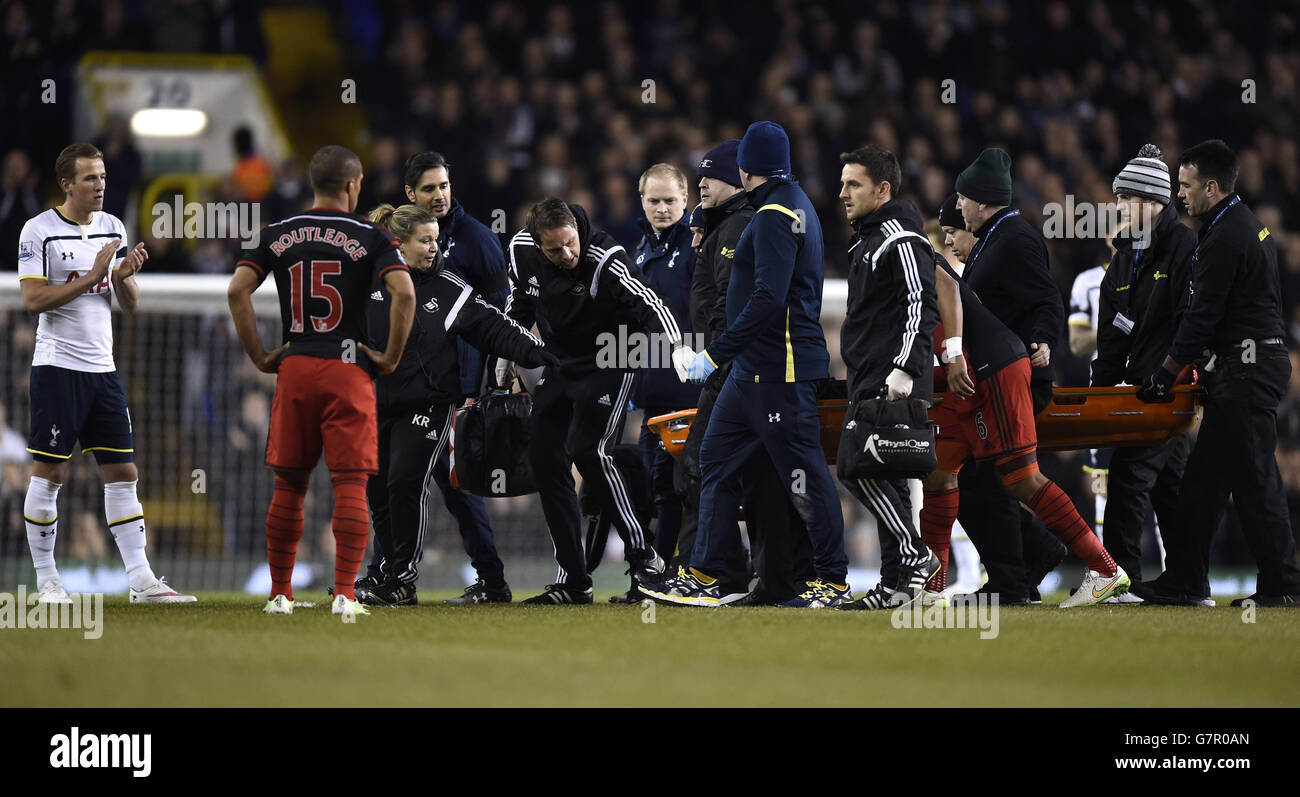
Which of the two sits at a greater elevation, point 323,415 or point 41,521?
point 323,415

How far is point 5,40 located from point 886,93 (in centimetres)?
900

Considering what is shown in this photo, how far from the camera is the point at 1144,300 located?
7.54 m

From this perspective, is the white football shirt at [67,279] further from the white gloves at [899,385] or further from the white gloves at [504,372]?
the white gloves at [899,385]

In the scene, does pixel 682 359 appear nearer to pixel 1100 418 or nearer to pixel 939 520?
pixel 939 520

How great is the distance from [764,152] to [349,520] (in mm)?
2436

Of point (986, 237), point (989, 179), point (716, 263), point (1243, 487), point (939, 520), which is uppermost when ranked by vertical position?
point (989, 179)

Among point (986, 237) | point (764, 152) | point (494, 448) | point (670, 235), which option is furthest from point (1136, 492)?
point (494, 448)

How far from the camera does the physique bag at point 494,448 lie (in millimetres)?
7590

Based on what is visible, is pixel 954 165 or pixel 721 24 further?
pixel 721 24

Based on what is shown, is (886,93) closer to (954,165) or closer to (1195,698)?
(954,165)

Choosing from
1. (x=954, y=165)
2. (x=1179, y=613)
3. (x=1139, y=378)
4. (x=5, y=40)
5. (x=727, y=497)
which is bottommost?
(x=1179, y=613)

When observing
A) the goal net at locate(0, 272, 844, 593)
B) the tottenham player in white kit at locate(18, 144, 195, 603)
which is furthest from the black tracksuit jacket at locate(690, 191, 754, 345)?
the goal net at locate(0, 272, 844, 593)

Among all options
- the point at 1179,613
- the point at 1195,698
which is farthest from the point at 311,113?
the point at 1195,698
